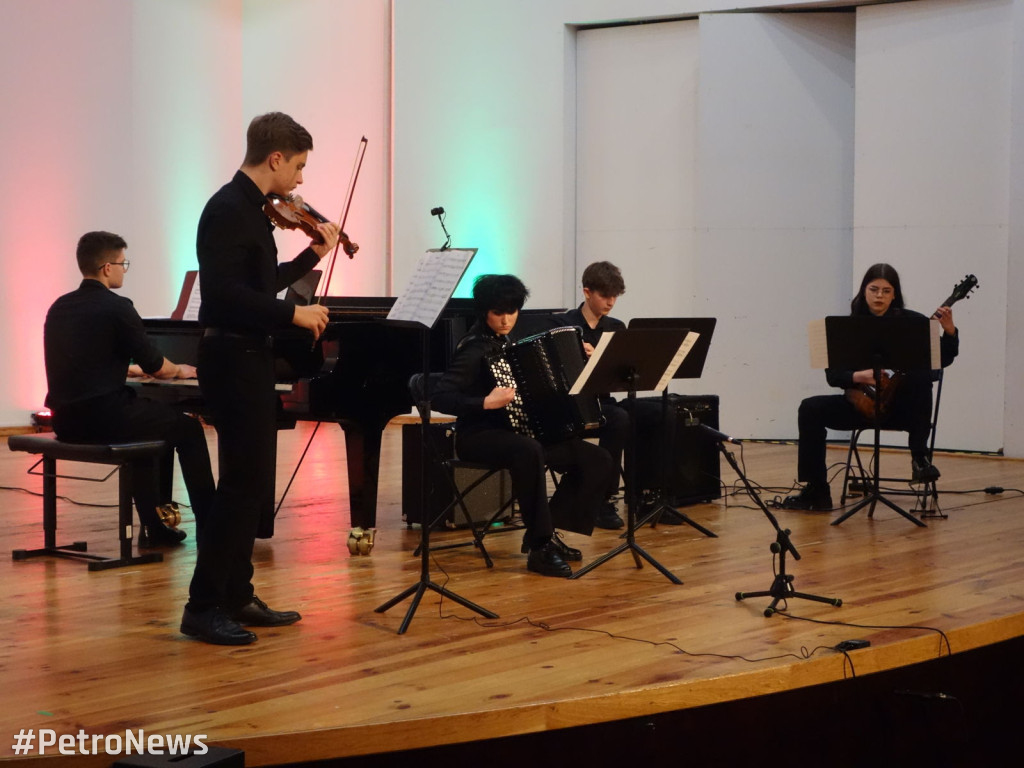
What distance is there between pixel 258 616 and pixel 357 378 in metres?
1.41

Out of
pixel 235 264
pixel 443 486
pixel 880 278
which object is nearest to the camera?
pixel 235 264

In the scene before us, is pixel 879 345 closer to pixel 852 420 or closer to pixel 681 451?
pixel 852 420

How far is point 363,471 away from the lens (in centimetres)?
516

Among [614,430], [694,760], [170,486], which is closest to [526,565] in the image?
[614,430]

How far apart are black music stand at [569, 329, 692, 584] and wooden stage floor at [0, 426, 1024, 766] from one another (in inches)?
9.6

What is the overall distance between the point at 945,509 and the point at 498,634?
3195 mm

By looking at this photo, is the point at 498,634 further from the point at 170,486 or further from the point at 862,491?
the point at 862,491

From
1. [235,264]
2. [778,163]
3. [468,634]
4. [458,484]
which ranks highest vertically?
[778,163]

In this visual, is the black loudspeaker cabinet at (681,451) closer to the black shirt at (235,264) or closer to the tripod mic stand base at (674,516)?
the tripod mic stand base at (674,516)

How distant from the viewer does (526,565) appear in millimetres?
4809

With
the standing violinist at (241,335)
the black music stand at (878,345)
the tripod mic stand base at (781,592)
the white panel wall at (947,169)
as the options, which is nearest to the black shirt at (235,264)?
the standing violinist at (241,335)

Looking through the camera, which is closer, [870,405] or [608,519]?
[608,519]

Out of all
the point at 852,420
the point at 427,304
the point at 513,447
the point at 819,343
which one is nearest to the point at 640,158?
the point at 852,420

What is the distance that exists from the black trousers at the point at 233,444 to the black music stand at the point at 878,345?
294 cm
